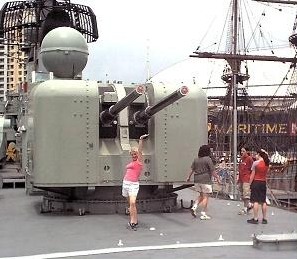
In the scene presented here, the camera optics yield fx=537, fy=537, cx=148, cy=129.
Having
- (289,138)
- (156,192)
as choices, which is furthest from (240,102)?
(156,192)

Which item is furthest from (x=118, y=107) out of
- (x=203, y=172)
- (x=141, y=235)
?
(x=141, y=235)

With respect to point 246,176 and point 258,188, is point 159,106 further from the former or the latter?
Result: point 246,176

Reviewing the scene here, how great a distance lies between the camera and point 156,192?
836 cm

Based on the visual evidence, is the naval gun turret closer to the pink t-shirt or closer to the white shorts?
the pink t-shirt

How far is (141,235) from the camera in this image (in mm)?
6250

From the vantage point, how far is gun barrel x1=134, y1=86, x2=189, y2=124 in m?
6.57

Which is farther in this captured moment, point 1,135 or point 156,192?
point 1,135

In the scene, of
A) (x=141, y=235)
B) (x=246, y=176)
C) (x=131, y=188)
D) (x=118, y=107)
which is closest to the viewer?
(x=141, y=235)

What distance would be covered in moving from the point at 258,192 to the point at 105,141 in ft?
8.22

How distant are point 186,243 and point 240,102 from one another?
49.2 metres

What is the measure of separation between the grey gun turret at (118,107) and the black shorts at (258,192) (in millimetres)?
2011

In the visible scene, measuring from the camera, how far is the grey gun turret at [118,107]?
6.96 meters

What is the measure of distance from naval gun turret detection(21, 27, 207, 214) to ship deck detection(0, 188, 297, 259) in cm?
38

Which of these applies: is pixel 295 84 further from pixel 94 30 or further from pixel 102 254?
pixel 102 254
